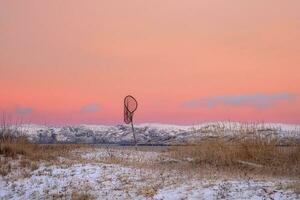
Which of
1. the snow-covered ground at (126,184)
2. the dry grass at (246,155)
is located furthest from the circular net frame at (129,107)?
the snow-covered ground at (126,184)

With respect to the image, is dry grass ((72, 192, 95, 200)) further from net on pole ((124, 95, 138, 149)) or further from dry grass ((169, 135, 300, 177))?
net on pole ((124, 95, 138, 149))

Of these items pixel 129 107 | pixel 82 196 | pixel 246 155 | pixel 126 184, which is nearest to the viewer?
pixel 82 196

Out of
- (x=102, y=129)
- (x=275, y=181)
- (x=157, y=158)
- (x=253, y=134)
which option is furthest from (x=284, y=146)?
(x=102, y=129)

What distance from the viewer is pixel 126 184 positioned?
43.7 feet

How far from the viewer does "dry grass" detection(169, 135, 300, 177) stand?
Result: 16.6 meters

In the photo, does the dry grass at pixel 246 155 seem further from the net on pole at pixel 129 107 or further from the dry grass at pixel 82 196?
the net on pole at pixel 129 107

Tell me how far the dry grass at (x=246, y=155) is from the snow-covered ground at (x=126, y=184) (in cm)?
218

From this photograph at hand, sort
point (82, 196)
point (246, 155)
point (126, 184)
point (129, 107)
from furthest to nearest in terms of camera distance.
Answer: point (129, 107) → point (246, 155) → point (126, 184) → point (82, 196)

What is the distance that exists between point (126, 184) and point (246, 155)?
237 inches

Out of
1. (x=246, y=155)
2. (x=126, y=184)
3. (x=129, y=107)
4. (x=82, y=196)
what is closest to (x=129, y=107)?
(x=129, y=107)

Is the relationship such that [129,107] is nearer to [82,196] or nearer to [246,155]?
[246,155]

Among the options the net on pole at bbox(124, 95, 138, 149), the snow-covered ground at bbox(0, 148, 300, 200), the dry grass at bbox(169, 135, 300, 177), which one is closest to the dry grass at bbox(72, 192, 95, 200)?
the snow-covered ground at bbox(0, 148, 300, 200)

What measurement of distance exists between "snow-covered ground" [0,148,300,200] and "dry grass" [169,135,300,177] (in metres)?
2.18

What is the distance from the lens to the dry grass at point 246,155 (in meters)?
16.6
